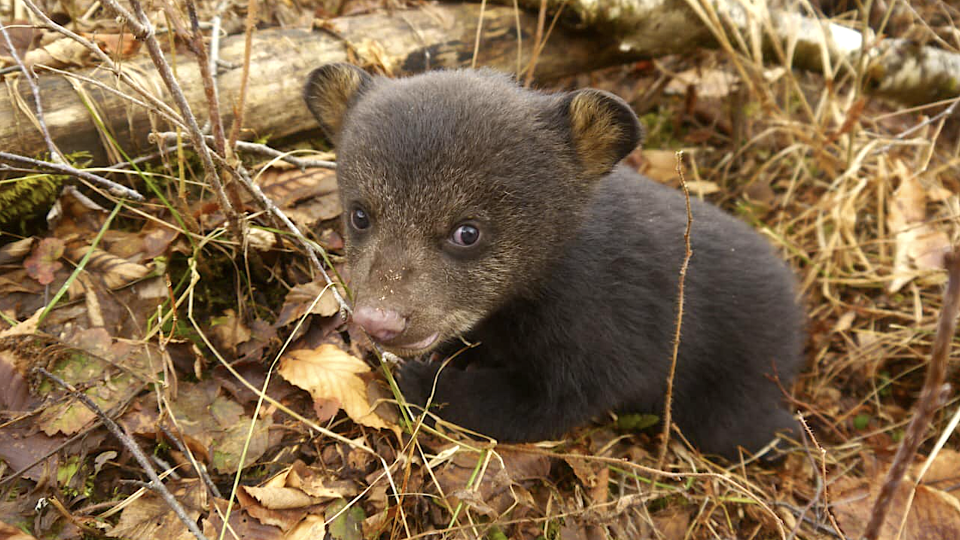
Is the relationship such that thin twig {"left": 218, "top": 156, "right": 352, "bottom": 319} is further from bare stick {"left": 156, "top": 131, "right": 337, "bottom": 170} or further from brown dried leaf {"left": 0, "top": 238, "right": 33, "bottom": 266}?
brown dried leaf {"left": 0, "top": 238, "right": 33, "bottom": 266}

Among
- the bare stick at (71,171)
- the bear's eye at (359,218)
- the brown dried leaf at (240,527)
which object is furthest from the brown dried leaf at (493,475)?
the bare stick at (71,171)

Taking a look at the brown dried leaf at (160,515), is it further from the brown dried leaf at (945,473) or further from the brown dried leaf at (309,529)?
the brown dried leaf at (945,473)

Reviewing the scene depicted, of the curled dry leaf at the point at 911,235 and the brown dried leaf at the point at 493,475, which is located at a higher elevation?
the curled dry leaf at the point at 911,235

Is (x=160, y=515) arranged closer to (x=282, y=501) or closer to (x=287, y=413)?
(x=282, y=501)

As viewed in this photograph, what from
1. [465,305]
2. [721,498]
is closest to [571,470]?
[721,498]

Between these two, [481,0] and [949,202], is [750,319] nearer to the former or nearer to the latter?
[949,202]

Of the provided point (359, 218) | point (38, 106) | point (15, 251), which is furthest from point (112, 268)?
point (359, 218)
